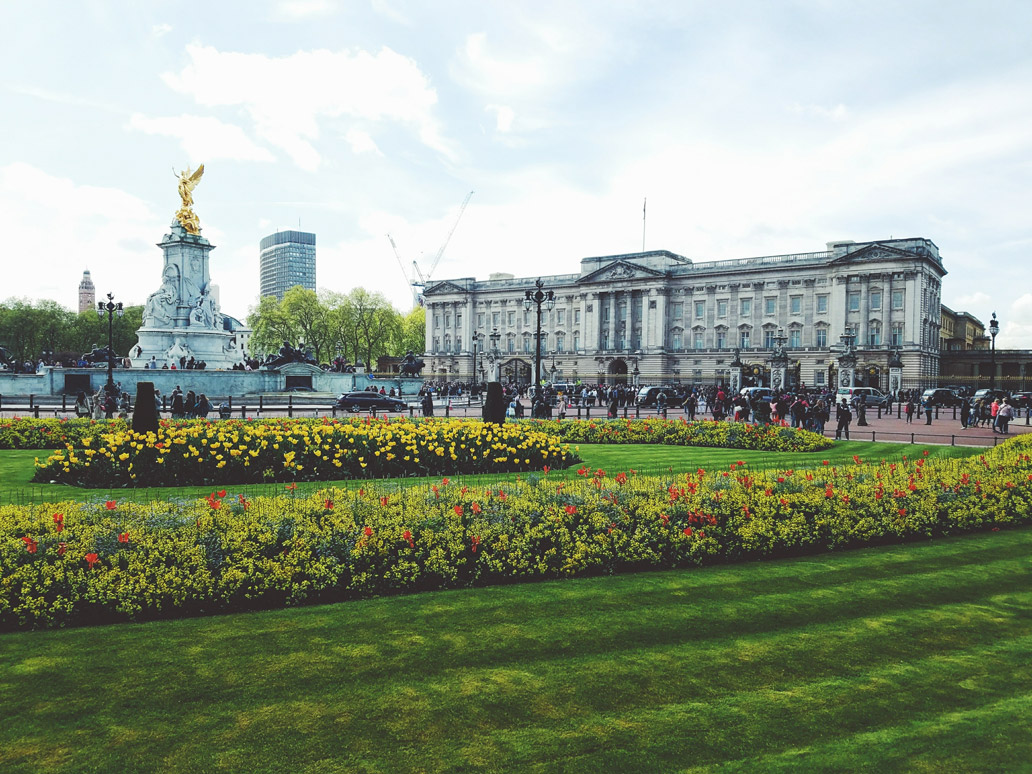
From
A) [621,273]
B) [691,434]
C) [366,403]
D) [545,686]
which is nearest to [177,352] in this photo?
[366,403]

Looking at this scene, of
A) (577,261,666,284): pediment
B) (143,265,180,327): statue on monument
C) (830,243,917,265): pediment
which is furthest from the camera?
(577,261,666,284): pediment

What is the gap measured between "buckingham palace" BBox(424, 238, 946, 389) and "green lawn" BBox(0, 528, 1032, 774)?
2431 inches

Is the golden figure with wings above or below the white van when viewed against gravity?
above

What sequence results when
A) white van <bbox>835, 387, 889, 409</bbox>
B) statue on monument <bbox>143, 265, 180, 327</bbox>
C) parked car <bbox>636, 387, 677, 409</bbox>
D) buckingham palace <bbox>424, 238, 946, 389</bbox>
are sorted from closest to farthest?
white van <bbox>835, 387, 889, 409</bbox>
statue on monument <bbox>143, 265, 180, 327</bbox>
parked car <bbox>636, 387, 677, 409</bbox>
buckingham palace <bbox>424, 238, 946, 389</bbox>

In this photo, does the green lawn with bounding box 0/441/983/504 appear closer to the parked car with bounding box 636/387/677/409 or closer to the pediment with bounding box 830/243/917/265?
the parked car with bounding box 636/387/677/409

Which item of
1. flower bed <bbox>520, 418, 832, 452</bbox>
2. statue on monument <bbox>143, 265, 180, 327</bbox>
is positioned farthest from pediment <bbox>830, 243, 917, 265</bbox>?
statue on monument <bbox>143, 265, 180, 327</bbox>

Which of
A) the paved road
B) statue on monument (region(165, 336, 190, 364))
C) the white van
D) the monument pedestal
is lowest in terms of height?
the paved road

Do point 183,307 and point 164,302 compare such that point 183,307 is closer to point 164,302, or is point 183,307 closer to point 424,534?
point 164,302

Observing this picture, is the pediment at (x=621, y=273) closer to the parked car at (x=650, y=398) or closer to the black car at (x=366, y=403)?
the parked car at (x=650, y=398)

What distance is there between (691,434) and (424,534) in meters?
17.4

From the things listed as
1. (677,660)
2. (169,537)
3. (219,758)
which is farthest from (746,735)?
(169,537)

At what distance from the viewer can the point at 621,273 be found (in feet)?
322

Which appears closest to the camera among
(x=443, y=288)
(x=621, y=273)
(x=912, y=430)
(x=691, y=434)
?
(x=691, y=434)

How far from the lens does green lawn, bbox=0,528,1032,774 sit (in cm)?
482
